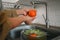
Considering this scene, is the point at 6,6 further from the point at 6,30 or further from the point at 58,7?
the point at 6,30

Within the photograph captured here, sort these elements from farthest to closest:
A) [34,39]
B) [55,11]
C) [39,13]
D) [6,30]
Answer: [39,13] → [55,11] → [34,39] → [6,30]

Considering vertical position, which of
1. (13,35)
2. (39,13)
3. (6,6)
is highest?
(6,6)

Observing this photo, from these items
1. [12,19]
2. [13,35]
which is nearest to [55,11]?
[13,35]

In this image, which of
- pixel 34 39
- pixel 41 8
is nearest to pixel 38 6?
pixel 41 8

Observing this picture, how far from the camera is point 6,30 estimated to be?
576mm

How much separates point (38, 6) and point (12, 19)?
1.03 meters

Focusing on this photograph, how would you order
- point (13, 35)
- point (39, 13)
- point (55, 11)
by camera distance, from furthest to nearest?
1. point (39, 13)
2. point (55, 11)
3. point (13, 35)

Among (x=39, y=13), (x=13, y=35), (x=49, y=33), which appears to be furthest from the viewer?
(x=39, y=13)

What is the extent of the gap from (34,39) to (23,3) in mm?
670

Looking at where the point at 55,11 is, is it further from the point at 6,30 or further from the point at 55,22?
the point at 6,30

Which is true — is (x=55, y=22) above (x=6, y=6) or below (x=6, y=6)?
below

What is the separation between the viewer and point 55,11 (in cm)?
151

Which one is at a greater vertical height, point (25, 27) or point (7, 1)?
point (7, 1)

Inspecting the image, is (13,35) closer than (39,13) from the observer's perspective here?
Yes
